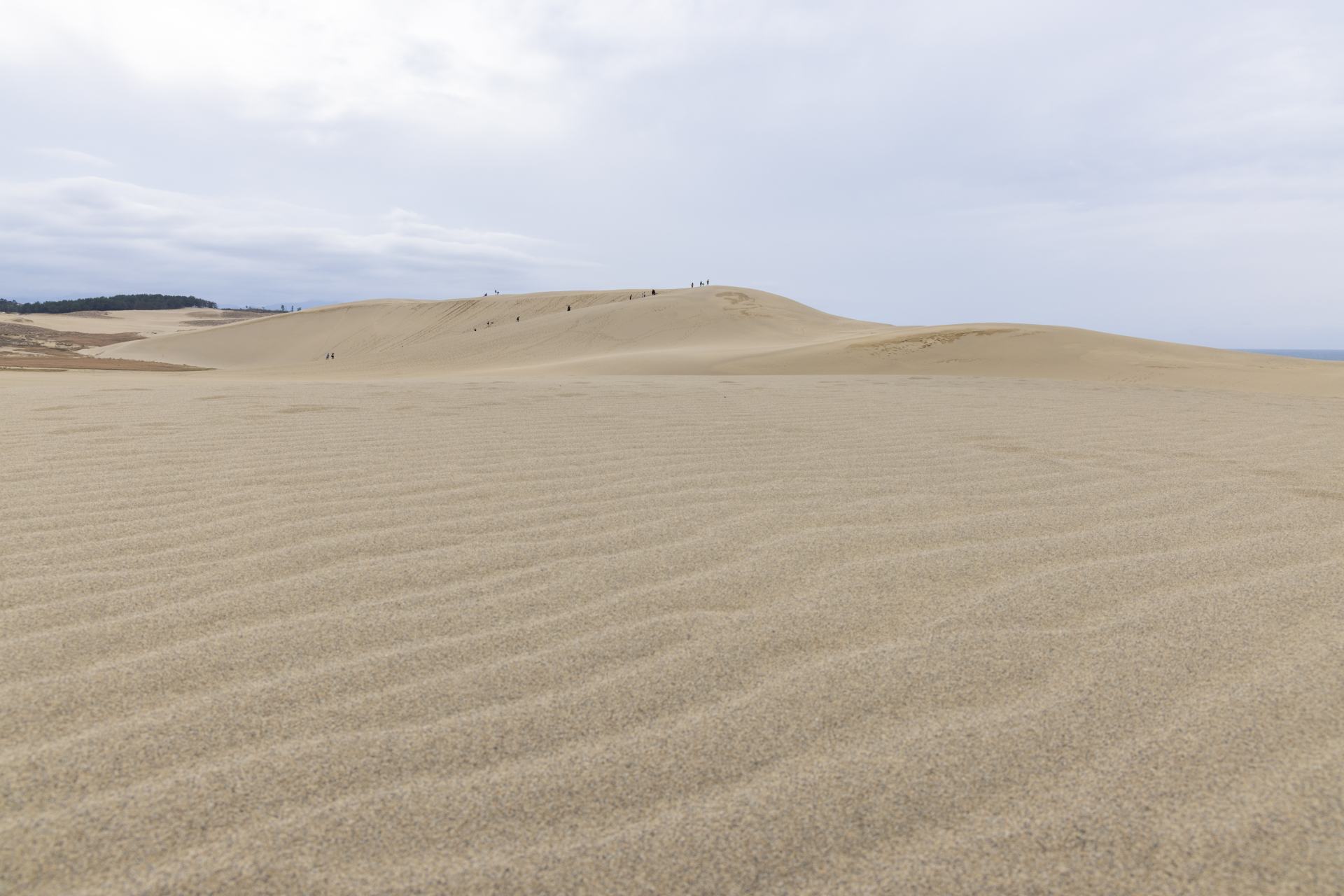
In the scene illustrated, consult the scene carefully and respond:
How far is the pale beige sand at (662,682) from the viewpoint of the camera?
1171 millimetres

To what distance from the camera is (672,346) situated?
74.2ft

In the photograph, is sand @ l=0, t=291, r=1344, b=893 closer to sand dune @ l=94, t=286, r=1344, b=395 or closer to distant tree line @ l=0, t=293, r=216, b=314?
sand dune @ l=94, t=286, r=1344, b=395

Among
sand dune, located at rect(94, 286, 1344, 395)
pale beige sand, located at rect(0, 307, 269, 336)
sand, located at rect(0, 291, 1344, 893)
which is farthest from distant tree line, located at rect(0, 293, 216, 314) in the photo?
→ sand, located at rect(0, 291, 1344, 893)

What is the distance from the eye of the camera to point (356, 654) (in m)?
1.77

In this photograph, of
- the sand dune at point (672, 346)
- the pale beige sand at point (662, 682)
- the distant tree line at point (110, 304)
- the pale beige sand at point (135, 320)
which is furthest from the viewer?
the distant tree line at point (110, 304)

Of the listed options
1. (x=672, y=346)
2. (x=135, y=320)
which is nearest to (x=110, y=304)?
(x=135, y=320)

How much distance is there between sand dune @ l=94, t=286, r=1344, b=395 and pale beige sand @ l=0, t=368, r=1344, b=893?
10486 mm

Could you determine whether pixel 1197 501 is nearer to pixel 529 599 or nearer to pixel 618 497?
pixel 618 497

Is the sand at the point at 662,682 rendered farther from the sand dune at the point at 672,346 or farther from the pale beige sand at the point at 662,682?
the sand dune at the point at 672,346

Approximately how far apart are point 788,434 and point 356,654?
3.55 meters

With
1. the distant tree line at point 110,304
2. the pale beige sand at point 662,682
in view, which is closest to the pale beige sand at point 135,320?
the distant tree line at point 110,304

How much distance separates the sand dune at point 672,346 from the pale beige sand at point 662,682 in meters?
10.5

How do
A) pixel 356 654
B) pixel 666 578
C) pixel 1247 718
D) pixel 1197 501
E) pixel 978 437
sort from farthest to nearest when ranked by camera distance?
pixel 978 437 < pixel 1197 501 < pixel 666 578 < pixel 356 654 < pixel 1247 718

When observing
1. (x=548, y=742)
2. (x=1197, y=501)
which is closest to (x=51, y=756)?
(x=548, y=742)
